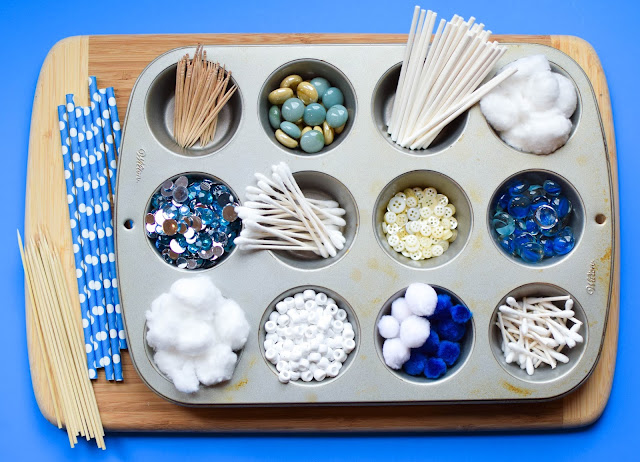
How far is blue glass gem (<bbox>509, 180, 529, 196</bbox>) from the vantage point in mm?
1481

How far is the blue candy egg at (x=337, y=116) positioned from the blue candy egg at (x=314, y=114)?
0.06 feet

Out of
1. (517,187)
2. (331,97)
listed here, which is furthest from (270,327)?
(517,187)

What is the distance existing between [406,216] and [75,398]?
96cm

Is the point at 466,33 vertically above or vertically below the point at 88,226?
above

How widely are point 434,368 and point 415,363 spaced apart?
0.05 metres

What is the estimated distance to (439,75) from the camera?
145 centimetres

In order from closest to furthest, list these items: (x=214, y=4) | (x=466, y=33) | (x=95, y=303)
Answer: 1. (x=466, y=33)
2. (x=95, y=303)
3. (x=214, y=4)

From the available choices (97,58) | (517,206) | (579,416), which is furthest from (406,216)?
(97,58)

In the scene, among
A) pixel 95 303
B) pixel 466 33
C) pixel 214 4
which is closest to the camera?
pixel 466 33

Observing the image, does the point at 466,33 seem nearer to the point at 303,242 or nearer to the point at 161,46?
the point at 303,242

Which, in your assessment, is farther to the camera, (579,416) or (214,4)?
(214,4)

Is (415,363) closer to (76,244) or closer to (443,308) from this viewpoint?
(443,308)

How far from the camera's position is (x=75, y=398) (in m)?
1.51

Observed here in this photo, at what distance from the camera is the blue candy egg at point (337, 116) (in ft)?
4.88
